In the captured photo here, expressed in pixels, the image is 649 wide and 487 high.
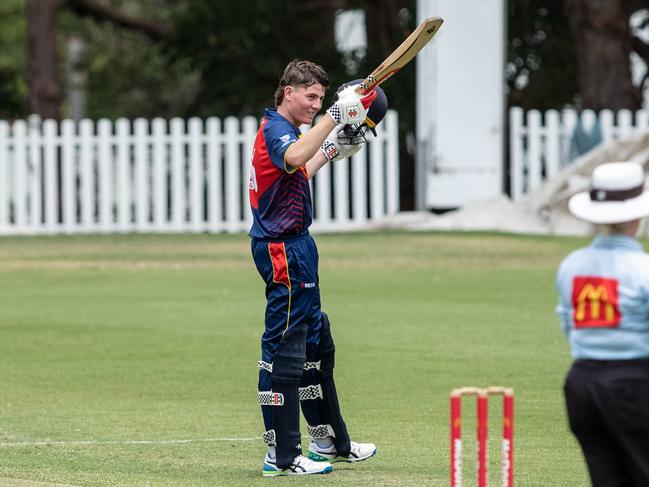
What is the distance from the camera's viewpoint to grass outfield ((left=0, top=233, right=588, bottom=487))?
8.00 m

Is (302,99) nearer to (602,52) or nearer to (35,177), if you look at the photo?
(35,177)

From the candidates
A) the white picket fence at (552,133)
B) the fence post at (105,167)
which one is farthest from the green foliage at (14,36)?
the white picket fence at (552,133)

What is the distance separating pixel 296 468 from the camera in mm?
7613

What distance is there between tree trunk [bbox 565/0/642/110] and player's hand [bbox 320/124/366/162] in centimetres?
1797

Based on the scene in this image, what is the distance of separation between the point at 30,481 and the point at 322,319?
5.41ft

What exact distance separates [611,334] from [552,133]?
1883cm

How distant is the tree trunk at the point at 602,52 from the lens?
2536cm

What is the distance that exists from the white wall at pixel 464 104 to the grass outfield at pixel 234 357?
2.51 metres

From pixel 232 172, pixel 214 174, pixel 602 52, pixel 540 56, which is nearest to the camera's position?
pixel 232 172

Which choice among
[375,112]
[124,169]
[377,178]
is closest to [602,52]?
[377,178]

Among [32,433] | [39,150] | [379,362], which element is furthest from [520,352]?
[39,150]

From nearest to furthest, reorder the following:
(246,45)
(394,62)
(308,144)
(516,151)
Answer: (308,144)
(394,62)
(516,151)
(246,45)

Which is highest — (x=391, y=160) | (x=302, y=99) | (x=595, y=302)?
(x=302, y=99)

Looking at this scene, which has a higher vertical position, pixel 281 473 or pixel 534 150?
pixel 534 150
